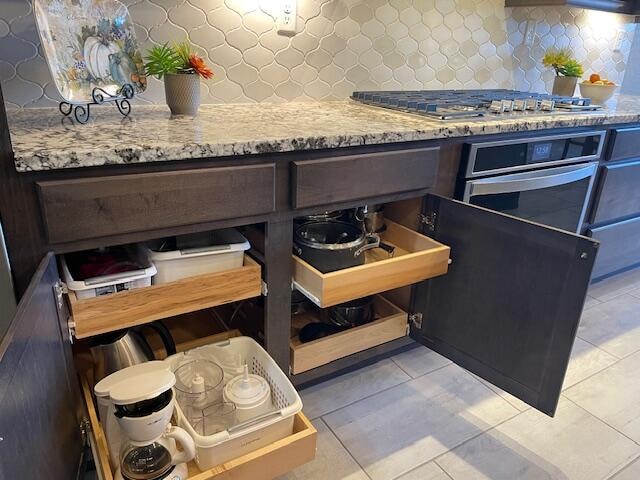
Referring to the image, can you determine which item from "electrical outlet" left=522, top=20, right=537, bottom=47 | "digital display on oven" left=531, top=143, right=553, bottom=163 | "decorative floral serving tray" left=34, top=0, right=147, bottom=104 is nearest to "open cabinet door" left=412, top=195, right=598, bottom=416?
"digital display on oven" left=531, top=143, right=553, bottom=163

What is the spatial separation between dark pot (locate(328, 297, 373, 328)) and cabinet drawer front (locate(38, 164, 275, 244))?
61 cm

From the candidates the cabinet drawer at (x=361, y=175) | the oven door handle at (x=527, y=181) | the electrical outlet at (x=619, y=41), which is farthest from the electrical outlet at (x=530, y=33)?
the cabinet drawer at (x=361, y=175)

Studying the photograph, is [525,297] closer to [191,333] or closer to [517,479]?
[517,479]

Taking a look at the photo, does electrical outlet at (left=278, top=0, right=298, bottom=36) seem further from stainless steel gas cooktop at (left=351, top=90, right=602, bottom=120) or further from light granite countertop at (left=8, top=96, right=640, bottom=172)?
stainless steel gas cooktop at (left=351, top=90, right=602, bottom=120)

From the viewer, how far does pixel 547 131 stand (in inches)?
67.8

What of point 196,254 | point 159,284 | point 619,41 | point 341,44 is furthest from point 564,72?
point 159,284

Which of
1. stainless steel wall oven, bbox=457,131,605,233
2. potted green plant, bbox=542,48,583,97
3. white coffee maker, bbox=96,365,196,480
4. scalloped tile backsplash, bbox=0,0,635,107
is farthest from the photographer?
potted green plant, bbox=542,48,583,97

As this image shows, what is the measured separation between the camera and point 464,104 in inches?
70.9

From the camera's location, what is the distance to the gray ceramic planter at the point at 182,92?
1.37 m

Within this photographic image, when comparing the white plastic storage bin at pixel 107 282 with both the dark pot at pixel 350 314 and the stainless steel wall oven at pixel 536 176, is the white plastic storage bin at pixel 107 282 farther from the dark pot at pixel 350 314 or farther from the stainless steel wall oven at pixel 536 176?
the stainless steel wall oven at pixel 536 176

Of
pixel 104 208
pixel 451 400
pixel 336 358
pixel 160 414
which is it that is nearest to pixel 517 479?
pixel 451 400

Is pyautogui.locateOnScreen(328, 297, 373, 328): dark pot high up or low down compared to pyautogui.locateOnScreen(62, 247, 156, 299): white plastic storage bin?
down

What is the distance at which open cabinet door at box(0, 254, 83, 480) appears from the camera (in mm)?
648

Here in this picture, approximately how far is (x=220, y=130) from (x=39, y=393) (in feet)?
2.39
